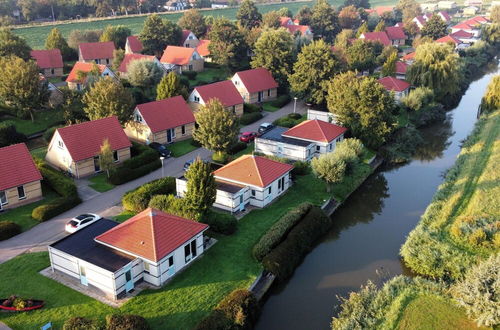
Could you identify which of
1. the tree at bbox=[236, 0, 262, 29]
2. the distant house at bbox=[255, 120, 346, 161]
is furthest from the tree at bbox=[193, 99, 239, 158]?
the tree at bbox=[236, 0, 262, 29]

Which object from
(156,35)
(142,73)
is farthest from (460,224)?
(156,35)

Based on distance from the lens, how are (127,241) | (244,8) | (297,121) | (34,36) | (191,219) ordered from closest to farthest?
(127,241) → (191,219) → (297,121) → (34,36) → (244,8)

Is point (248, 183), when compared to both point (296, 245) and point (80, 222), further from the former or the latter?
point (80, 222)

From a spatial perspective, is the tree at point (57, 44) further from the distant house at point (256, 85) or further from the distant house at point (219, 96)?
the distant house at point (219, 96)

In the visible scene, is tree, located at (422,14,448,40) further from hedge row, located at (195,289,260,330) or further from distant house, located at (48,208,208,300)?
hedge row, located at (195,289,260,330)

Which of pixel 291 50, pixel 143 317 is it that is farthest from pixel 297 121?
pixel 143 317

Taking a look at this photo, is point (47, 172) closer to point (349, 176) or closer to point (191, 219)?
point (191, 219)
